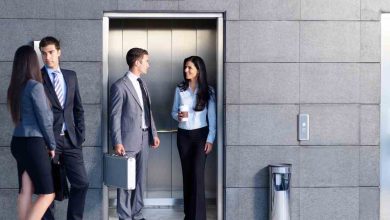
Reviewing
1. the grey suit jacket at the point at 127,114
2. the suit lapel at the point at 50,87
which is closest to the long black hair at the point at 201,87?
the grey suit jacket at the point at 127,114

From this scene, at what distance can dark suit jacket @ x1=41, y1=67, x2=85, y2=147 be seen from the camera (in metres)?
7.79

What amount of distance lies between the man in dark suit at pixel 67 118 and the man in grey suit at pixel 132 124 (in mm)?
698

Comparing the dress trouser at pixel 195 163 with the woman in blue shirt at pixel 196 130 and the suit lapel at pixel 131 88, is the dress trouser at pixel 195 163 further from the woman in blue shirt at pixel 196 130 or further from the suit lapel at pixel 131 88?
the suit lapel at pixel 131 88

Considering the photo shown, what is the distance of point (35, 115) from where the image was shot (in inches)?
287

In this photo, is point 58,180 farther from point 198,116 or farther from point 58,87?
point 198,116

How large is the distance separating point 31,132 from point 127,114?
5.40 ft

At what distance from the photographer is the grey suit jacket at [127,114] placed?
28.4ft

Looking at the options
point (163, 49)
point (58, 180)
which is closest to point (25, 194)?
point (58, 180)

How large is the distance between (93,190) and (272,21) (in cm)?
289

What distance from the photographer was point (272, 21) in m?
9.06

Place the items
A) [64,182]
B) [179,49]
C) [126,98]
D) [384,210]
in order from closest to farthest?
[64,182] → [126,98] → [384,210] → [179,49]

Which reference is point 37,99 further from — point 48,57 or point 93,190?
point 93,190

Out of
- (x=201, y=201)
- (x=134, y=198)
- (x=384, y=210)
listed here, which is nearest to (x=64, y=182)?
(x=134, y=198)

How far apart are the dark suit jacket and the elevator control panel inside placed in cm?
262
